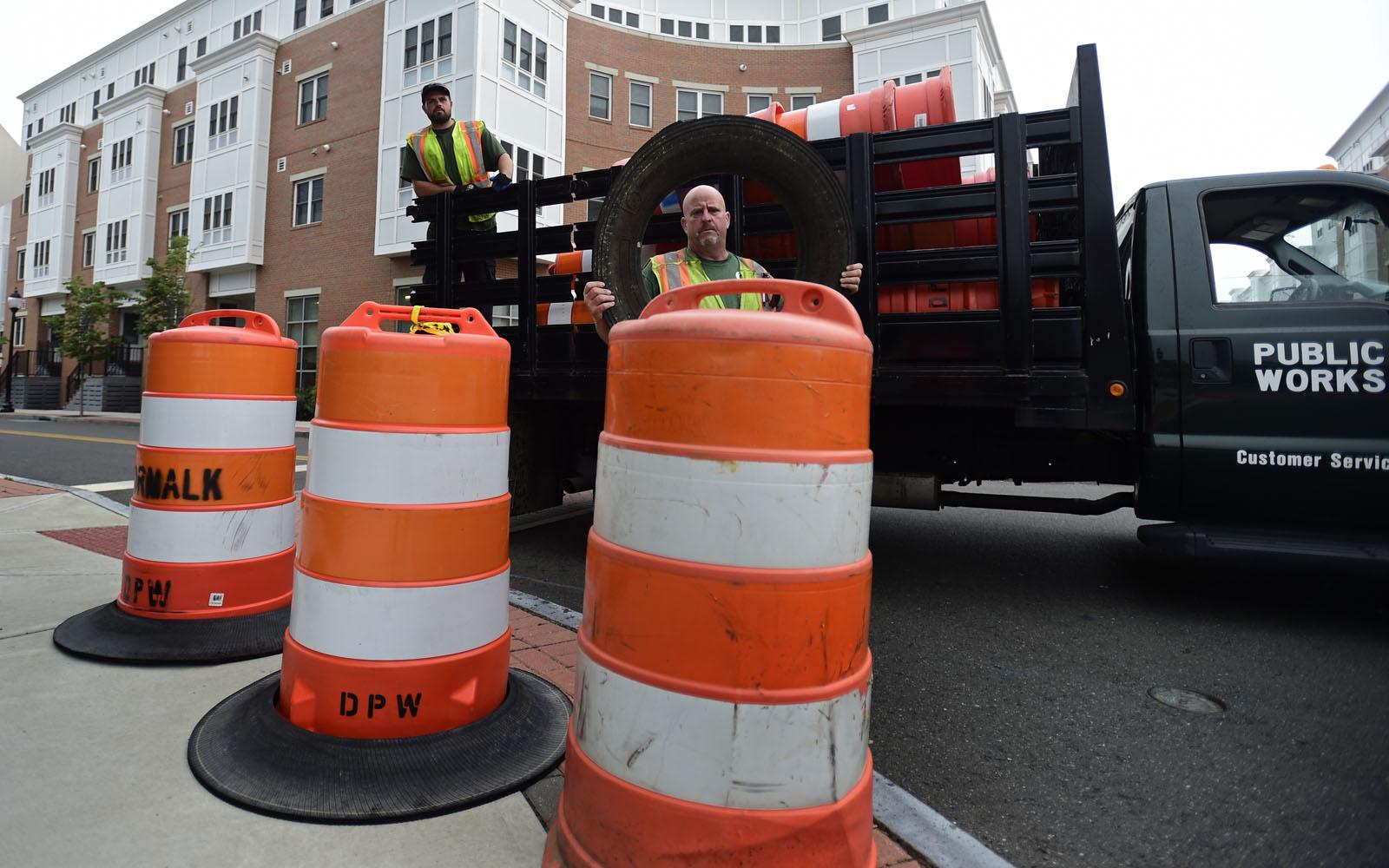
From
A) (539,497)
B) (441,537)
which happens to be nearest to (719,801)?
(441,537)

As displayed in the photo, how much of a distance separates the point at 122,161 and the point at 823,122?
42.1m

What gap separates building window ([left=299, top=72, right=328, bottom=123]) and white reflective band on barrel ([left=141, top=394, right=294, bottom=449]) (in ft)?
87.6

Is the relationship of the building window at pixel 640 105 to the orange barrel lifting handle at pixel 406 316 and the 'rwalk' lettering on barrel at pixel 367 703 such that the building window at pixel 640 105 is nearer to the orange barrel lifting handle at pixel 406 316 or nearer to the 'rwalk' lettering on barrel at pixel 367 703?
the orange barrel lifting handle at pixel 406 316

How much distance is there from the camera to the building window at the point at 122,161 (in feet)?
110

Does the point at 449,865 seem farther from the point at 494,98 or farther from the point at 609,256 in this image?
the point at 494,98

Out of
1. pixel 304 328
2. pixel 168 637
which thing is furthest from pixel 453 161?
pixel 304 328

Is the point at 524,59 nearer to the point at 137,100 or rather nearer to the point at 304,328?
the point at 304,328

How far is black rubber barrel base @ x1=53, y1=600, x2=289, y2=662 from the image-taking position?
119 inches

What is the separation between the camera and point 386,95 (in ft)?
76.1

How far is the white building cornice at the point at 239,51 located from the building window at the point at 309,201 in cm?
584

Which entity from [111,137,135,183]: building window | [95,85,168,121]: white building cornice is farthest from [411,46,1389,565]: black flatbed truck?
[111,137,135,183]: building window

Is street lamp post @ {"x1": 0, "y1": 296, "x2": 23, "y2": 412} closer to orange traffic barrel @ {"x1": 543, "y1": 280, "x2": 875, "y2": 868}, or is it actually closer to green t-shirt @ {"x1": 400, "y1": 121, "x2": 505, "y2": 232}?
green t-shirt @ {"x1": 400, "y1": 121, "x2": 505, "y2": 232}

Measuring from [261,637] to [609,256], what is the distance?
242 centimetres

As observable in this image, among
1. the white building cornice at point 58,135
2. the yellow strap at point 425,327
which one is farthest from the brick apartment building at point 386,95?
the yellow strap at point 425,327
